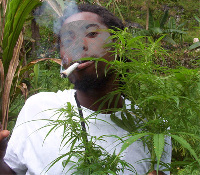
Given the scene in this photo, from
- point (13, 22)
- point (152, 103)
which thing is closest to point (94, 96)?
point (152, 103)

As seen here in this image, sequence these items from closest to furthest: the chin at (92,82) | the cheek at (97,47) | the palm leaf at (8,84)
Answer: the cheek at (97,47)
the chin at (92,82)
the palm leaf at (8,84)

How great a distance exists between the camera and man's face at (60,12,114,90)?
935 millimetres

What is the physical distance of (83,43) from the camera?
37.0 inches

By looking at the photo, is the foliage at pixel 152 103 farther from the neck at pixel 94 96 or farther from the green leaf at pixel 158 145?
the neck at pixel 94 96

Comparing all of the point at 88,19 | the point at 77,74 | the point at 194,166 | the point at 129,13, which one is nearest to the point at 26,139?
the point at 77,74

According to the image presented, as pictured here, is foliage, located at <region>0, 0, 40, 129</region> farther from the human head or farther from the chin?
the chin

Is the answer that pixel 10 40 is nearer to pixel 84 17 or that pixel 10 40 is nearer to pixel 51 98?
pixel 51 98

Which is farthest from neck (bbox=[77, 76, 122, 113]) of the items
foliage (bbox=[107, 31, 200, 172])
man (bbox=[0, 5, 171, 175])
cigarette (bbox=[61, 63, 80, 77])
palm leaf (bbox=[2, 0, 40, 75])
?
palm leaf (bbox=[2, 0, 40, 75])

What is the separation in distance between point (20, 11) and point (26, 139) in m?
0.86

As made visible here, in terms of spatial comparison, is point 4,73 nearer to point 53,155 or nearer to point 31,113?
point 31,113

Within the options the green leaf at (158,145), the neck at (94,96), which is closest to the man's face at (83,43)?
the neck at (94,96)

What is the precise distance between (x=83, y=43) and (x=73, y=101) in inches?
15.3

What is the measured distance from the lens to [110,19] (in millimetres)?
1213

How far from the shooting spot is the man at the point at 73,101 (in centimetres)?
96
